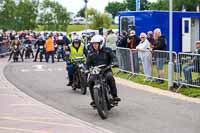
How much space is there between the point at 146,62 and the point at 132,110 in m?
6.08

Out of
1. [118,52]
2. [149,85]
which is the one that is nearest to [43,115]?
[149,85]

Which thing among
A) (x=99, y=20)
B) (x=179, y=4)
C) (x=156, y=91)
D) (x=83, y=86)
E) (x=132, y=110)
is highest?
(x=179, y=4)

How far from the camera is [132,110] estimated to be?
13.6 m

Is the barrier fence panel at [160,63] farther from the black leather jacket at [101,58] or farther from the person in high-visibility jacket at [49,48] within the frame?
the person in high-visibility jacket at [49,48]

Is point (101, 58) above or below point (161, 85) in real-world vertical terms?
above

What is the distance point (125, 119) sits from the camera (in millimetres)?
12203

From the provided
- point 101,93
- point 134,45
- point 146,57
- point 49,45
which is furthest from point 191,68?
point 49,45

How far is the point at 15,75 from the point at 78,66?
785 centimetres

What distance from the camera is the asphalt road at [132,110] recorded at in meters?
11.2

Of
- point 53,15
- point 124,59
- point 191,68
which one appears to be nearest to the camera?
point 191,68

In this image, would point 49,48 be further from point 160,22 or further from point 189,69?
point 189,69

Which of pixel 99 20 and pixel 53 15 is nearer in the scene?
pixel 53 15

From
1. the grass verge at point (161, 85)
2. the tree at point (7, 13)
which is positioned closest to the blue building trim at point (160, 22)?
the grass verge at point (161, 85)

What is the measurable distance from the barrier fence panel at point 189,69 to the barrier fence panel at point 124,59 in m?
4.47
